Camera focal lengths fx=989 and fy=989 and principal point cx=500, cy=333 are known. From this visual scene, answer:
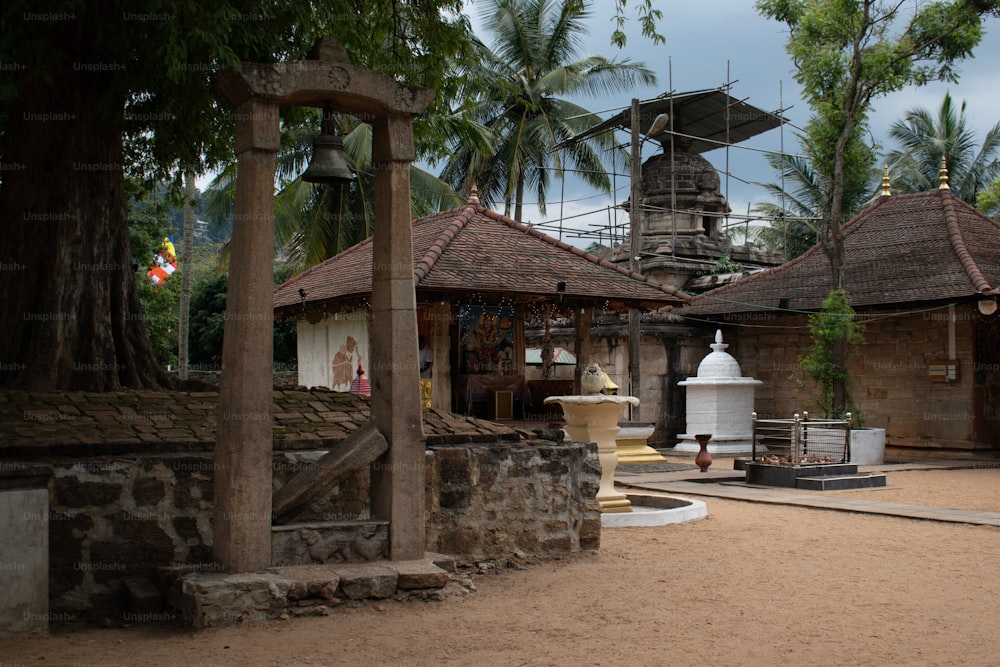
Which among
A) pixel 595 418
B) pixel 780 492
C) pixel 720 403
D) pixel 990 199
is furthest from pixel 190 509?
pixel 990 199

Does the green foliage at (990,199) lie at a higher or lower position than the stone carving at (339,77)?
higher

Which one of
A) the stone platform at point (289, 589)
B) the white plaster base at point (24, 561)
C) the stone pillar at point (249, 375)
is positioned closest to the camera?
the white plaster base at point (24, 561)

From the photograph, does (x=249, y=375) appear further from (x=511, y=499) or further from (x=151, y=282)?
(x=151, y=282)

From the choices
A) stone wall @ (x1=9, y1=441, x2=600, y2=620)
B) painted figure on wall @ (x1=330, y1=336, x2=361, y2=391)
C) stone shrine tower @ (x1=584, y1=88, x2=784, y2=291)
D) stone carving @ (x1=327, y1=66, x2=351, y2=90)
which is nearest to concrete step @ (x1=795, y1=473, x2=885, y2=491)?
stone wall @ (x1=9, y1=441, x2=600, y2=620)

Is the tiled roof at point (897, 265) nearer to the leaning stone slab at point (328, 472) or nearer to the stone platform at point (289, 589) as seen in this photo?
the leaning stone slab at point (328, 472)

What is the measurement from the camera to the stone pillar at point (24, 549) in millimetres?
5133

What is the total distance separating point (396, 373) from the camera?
626 centimetres

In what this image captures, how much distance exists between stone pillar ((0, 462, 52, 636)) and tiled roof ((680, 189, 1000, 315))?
14.8m

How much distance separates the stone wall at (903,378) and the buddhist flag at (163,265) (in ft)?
41.9

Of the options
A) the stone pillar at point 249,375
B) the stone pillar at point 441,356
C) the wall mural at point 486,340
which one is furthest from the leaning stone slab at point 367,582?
the wall mural at point 486,340

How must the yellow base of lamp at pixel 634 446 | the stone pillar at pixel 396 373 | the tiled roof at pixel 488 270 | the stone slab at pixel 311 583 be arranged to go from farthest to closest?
the yellow base of lamp at pixel 634 446 → the tiled roof at pixel 488 270 → the stone pillar at pixel 396 373 → the stone slab at pixel 311 583

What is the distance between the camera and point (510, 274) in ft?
49.5

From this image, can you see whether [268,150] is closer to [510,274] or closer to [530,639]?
[530,639]

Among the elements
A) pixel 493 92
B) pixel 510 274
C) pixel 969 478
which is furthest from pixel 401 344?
pixel 493 92
